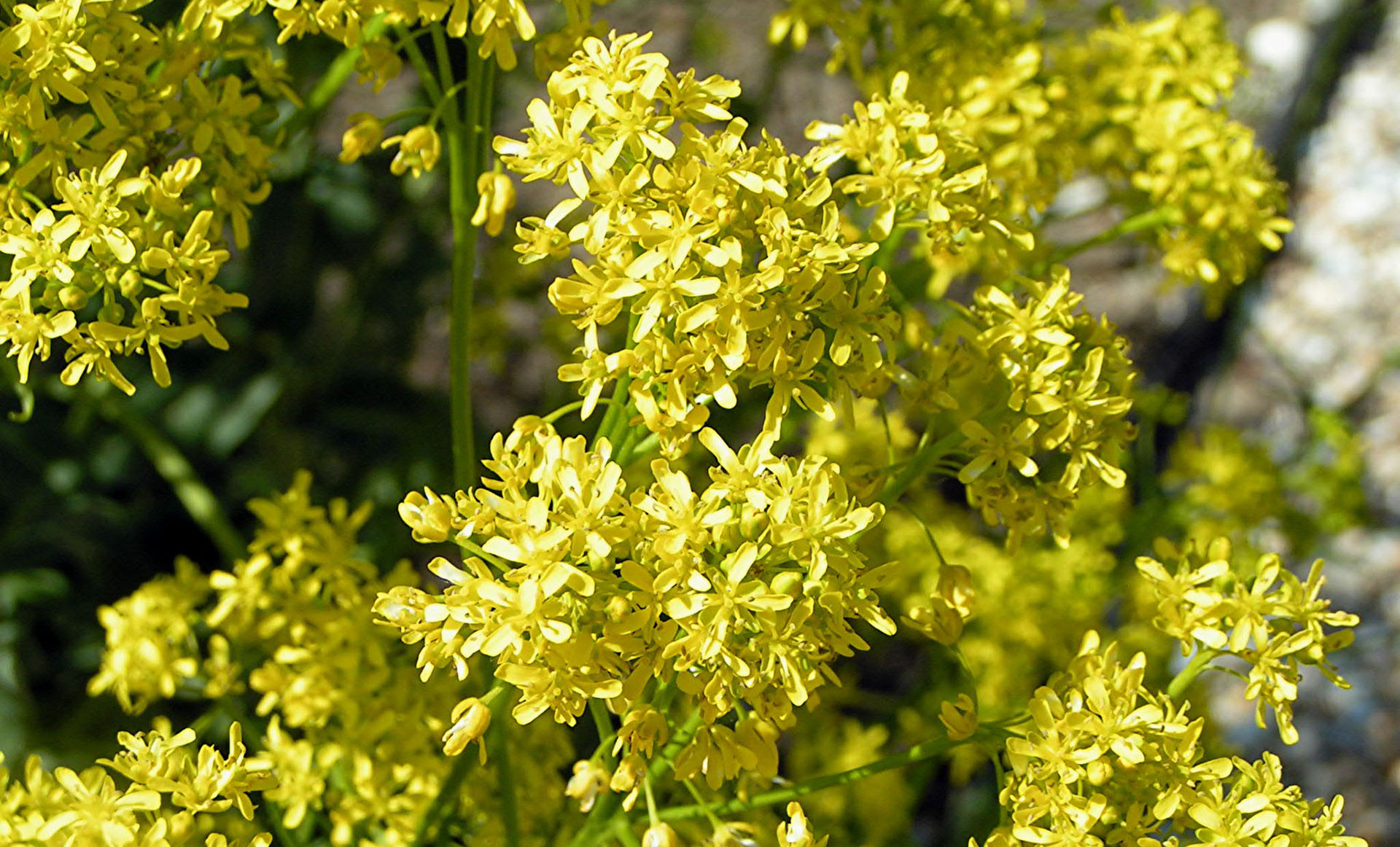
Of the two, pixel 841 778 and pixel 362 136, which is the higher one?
pixel 362 136

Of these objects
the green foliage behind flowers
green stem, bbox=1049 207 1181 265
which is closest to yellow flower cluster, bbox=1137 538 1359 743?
the green foliage behind flowers

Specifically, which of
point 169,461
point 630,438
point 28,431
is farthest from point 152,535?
point 630,438

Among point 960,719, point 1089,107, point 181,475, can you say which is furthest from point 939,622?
point 181,475

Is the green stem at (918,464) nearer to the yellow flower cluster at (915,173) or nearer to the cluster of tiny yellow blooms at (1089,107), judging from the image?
the yellow flower cluster at (915,173)

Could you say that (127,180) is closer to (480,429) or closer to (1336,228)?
(480,429)

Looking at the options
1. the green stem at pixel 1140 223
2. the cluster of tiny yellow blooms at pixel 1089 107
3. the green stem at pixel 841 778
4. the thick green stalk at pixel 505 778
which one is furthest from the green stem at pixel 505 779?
the green stem at pixel 1140 223

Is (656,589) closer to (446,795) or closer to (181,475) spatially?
(446,795)
